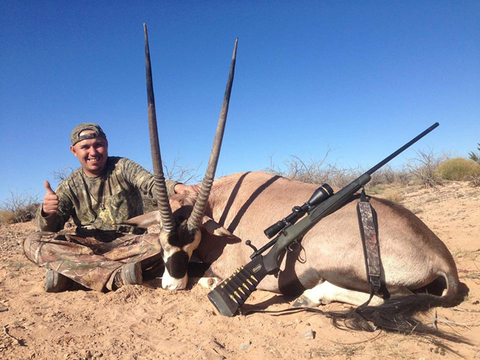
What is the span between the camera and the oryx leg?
3014mm

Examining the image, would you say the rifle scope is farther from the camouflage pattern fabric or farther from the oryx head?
the camouflage pattern fabric

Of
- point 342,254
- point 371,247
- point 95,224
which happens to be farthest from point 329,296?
point 95,224

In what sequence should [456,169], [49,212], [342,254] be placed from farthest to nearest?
[456,169] < [49,212] < [342,254]

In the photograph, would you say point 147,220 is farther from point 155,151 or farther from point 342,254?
point 342,254

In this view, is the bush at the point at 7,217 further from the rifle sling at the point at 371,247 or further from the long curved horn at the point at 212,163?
the rifle sling at the point at 371,247

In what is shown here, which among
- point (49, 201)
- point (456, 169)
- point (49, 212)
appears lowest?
point (456, 169)

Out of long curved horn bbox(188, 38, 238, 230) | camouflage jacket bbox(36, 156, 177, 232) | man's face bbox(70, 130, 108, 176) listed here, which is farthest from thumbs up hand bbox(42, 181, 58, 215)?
long curved horn bbox(188, 38, 238, 230)

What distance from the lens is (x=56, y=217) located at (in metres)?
4.49

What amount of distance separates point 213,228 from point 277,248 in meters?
0.97

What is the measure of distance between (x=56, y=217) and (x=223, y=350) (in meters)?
3.18

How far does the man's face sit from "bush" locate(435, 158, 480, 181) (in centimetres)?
1247

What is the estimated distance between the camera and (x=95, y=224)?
16.1 ft

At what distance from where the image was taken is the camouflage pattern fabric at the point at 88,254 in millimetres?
3713

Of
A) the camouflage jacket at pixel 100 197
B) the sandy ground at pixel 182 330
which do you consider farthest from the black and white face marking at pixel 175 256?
the camouflage jacket at pixel 100 197
